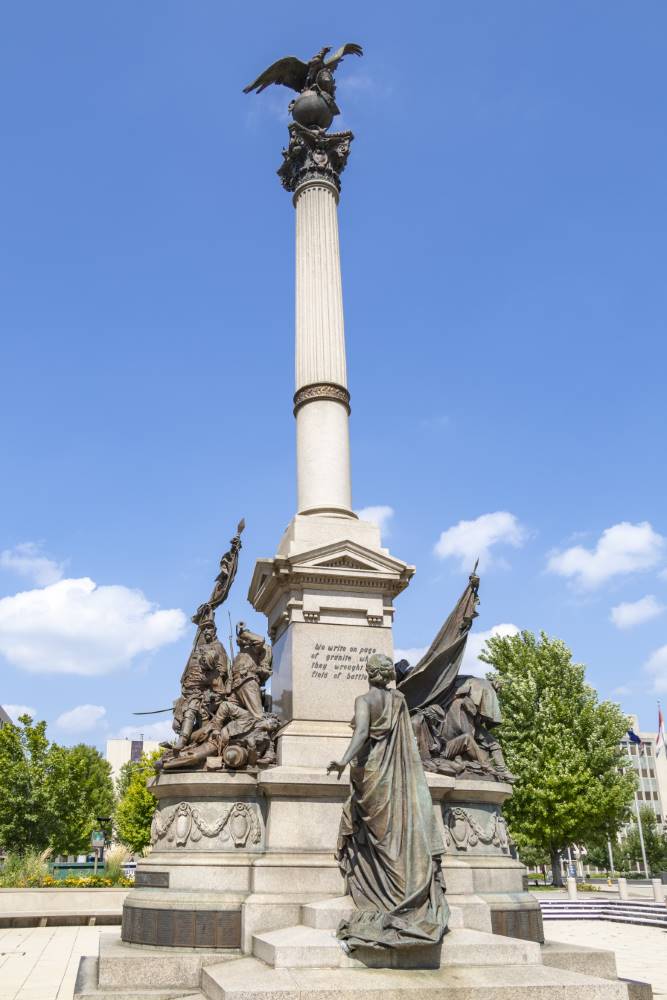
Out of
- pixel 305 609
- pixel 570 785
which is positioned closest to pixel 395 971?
pixel 305 609

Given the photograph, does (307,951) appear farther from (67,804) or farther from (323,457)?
(67,804)

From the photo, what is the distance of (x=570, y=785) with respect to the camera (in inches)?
1366

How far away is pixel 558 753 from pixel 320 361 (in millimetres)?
26381

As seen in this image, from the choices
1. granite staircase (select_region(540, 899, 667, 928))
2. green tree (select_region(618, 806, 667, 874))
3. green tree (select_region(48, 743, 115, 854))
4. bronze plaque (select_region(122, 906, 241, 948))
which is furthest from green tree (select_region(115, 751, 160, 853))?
green tree (select_region(618, 806, 667, 874))

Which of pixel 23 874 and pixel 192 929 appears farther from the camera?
pixel 23 874

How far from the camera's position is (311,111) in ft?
55.7

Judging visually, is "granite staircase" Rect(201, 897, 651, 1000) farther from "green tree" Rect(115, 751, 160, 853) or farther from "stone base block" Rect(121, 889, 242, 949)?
"green tree" Rect(115, 751, 160, 853)

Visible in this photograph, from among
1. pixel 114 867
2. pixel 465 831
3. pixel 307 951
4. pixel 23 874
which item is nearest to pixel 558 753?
pixel 114 867

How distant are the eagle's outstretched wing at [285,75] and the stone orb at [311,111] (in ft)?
4.02

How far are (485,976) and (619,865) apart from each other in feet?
262

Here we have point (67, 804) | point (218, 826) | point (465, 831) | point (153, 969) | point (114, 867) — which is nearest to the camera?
point (153, 969)

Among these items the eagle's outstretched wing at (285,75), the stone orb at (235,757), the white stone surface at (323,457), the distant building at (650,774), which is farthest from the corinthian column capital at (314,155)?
the distant building at (650,774)

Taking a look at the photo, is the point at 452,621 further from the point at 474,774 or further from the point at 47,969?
the point at 47,969

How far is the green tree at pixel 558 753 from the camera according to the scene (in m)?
34.8
